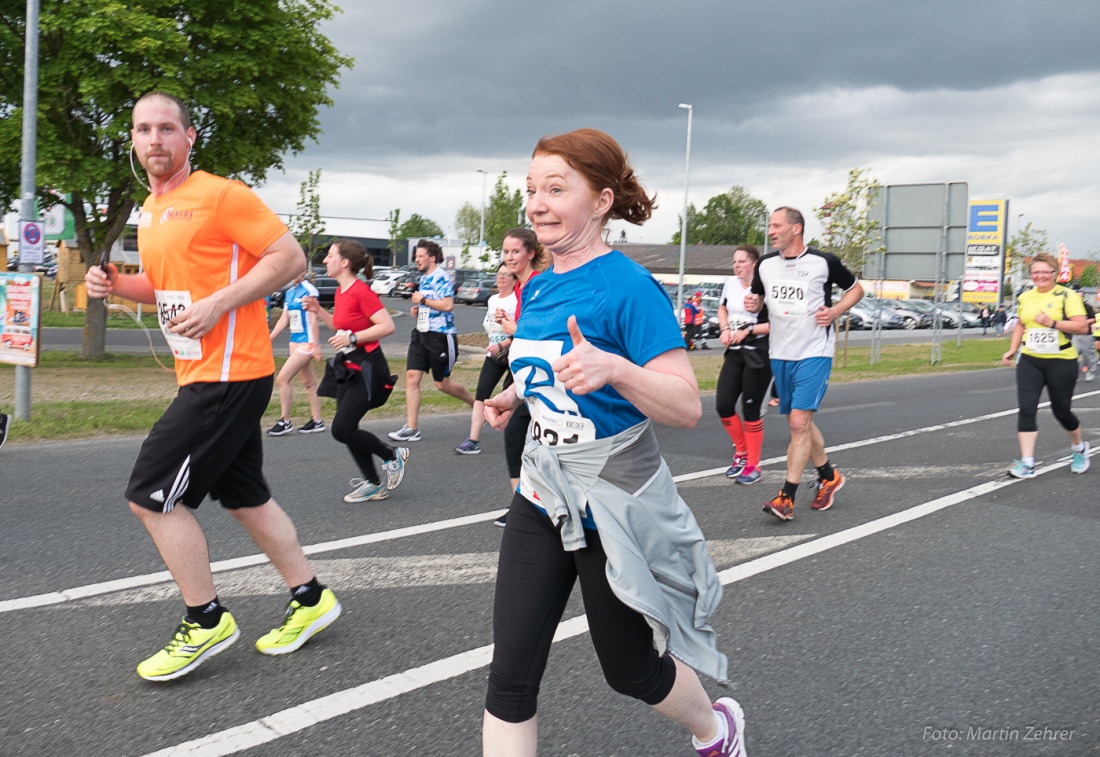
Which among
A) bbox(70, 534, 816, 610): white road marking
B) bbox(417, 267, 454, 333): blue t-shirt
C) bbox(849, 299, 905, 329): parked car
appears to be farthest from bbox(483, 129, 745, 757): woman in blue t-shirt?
bbox(849, 299, 905, 329): parked car

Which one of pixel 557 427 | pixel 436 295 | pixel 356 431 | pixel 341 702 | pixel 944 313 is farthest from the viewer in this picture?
pixel 944 313

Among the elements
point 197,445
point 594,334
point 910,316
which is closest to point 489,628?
point 197,445

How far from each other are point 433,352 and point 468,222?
107738mm

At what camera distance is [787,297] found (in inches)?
270

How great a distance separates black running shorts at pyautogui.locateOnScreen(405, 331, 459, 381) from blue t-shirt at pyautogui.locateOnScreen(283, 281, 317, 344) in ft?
3.56

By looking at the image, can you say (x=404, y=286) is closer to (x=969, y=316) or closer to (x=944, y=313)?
(x=944, y=313)

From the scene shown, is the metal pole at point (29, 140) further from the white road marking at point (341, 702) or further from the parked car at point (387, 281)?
the parked car at point (387, 281)

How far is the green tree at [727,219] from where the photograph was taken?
476 ft

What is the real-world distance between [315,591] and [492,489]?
357 cm

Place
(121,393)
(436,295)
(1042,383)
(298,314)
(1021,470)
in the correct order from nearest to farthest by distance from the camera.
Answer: (1021,470) → (1042,383) → (436,295) → (298,314) → (121,393)

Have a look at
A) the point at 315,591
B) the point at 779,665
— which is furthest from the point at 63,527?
the point at 779,665

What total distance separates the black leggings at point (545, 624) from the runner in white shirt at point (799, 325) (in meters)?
4.11

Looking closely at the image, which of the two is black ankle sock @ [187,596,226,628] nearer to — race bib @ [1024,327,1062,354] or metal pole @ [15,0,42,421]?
race bib @ [1024,327,1062,354]

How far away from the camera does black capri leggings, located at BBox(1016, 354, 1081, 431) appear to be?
8.45 meters
